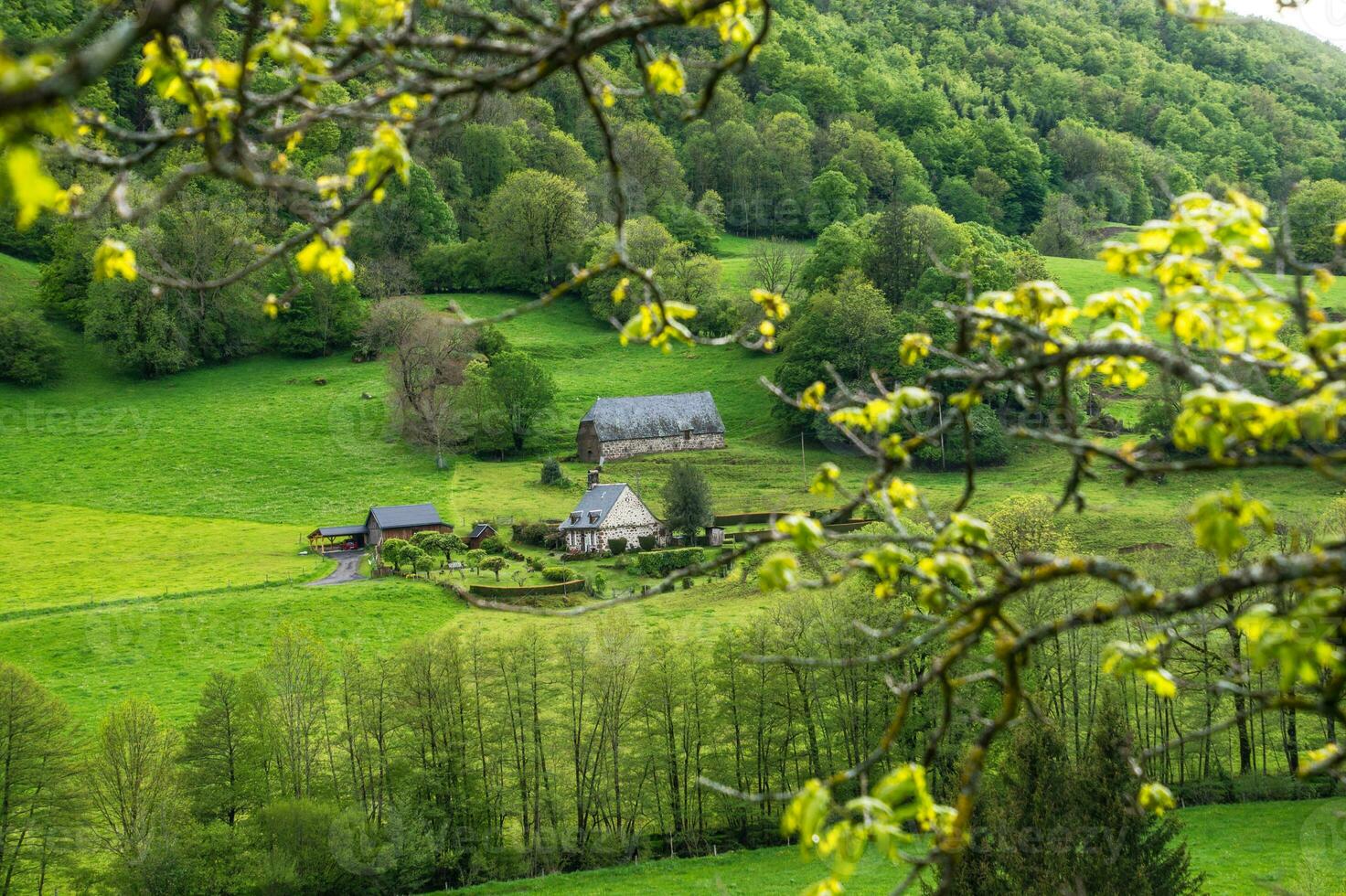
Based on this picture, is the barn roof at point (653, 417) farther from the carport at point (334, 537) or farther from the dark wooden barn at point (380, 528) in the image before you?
the carport at point (334, 537)

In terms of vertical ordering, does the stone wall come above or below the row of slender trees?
above

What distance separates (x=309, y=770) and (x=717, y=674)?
1307 cm

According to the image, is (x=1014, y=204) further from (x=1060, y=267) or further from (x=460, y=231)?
(x=460, y=231)

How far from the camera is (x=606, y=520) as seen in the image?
50.2 meters

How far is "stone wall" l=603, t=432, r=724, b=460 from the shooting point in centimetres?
6462

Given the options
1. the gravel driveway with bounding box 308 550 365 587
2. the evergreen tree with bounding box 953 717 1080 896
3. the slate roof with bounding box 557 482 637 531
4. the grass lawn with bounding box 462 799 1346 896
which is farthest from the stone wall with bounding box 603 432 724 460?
the evergreen tree with bounding box 953 717 1080 896

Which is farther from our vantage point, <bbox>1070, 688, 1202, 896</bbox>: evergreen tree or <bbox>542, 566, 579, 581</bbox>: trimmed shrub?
<bbox>542, 566, 579, 581</bbox>: trimmed shrub

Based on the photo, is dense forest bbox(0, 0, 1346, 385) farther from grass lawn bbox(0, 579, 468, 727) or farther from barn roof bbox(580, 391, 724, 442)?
grass lawn bbox(0, 579, 468, 727)

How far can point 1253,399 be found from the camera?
3938 millimetres

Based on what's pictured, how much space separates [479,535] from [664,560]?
8.64m

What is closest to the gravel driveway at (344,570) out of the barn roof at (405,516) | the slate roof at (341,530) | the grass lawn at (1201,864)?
the slate roof at (341,530)

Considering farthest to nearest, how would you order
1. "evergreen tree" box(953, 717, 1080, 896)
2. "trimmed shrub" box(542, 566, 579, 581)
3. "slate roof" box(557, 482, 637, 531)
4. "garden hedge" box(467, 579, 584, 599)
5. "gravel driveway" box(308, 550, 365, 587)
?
"slate roof" box(557, 482, 637, 531), "trimmed shrub" box(542, 566, 579, 581), "gravel driveway" box(308, 550, 365, 587), "garden hedge" box(467, 579, 584, 599), "evergreen tree" box(953, 717, 1080, 896)

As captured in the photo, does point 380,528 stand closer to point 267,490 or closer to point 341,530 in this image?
point 341,530

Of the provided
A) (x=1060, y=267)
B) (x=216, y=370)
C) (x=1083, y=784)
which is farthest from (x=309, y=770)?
(x=1060, y=267)
